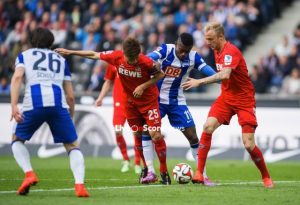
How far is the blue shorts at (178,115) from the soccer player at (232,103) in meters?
1.05

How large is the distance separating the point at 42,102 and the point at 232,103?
3784 millimetres

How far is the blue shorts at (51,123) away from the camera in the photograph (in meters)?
11.9

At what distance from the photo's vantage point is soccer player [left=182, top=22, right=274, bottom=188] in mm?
14055

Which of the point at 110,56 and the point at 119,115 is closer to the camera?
the point at 110,56

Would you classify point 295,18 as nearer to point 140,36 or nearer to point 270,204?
point 140,36

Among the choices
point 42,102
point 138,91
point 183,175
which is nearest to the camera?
point 42,102

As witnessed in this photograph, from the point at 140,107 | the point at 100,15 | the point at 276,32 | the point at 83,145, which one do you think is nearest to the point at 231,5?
the point at 276,32

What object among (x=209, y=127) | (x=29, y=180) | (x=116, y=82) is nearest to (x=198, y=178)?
(x=209, y=127)

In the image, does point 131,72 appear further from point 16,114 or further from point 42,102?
point 16,114

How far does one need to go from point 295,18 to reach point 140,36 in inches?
259

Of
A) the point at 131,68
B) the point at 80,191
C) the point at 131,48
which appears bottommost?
the point at 80,191

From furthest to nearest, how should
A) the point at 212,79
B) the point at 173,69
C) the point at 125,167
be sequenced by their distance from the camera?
the point at 125,167
the point at 173,69
the point at 212,79

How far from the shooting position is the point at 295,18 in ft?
104

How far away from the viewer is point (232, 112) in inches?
566
